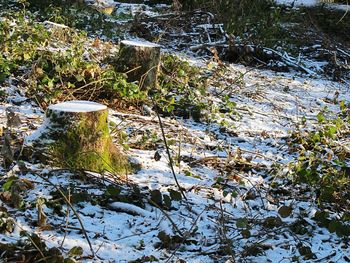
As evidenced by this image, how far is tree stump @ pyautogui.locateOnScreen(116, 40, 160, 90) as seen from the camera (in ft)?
20.5

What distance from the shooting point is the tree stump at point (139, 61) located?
624cm

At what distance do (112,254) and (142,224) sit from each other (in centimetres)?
46

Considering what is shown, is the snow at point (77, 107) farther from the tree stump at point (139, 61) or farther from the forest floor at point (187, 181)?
the tree stump at point (139, 61)

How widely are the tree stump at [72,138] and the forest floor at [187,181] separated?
10 cm

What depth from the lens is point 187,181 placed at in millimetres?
4234

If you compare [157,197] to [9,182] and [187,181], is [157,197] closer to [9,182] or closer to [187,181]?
[187,181]

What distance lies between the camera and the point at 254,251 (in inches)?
128

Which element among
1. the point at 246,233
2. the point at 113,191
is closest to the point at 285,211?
the point at 246,233

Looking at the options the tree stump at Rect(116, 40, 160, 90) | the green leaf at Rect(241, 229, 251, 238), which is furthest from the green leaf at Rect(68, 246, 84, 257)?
the tree stump at Rect(116, 40, 160, 90)

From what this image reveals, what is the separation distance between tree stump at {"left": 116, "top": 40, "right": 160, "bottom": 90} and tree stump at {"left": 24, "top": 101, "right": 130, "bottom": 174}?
2.29 meters

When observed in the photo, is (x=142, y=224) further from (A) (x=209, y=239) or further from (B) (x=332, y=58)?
(B) (x=332, y=58)

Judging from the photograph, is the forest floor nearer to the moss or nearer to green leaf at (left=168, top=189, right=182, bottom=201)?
green leaf at (left=168, top=189, right=182, bottom=201)

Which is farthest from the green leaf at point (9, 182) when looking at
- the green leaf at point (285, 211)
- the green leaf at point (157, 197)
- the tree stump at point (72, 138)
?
the green leaf at point (285, 211)

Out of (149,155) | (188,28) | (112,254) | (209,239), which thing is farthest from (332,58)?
(112,254)
